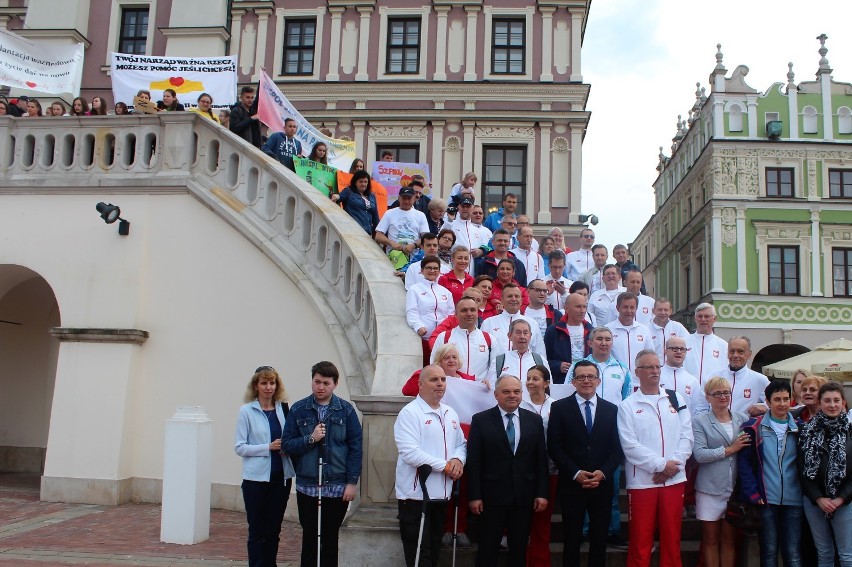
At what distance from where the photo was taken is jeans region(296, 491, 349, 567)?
6094mm

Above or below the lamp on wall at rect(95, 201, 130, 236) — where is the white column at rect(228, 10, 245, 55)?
above

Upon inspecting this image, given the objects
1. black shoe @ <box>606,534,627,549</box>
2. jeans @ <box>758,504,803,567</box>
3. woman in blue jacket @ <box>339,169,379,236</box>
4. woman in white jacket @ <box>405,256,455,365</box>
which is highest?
woman in blue jacket @ <box>339,169,379,236</box>

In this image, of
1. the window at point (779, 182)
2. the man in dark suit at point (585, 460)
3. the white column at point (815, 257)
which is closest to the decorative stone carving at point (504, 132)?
the window at point (779, 182)

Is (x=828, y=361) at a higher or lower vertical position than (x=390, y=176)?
lower

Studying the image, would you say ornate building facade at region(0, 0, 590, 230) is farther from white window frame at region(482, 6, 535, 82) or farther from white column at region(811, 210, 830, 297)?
white column at region(811, 210, 830, 297)

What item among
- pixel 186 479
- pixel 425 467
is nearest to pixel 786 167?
pixel 186 479

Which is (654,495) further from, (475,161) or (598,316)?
(475,161)

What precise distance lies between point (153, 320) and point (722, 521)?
7602 millimetres

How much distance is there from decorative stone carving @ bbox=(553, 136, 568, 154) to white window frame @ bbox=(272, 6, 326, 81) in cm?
775

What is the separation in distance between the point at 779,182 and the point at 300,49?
21982 mm

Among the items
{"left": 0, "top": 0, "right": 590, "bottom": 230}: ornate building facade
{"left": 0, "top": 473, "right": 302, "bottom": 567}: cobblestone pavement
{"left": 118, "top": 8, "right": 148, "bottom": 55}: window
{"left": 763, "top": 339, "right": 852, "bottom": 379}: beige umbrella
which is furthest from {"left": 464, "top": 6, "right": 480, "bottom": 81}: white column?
{"left": 0, "top": 473, "right": 302, "bottom": 567}: cobblestone pavement

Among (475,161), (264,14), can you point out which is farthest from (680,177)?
(264,14)

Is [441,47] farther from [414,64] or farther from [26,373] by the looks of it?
[26,373]

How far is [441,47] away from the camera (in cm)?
2369
